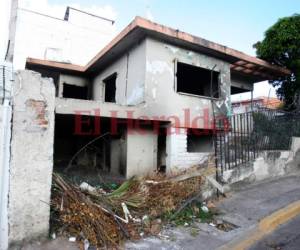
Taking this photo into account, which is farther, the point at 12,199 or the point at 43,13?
the point at 43,13

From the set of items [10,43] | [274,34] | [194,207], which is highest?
[274,34]

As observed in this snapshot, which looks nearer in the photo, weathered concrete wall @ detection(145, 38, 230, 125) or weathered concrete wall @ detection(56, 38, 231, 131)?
weathered concrete wall @ detection(56, 38, 231, 131)

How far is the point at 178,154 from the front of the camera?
7703 mm

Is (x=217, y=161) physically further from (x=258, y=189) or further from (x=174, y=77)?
(x=174, y=77)

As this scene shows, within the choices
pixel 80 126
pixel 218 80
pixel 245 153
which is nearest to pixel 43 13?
pixel 80 126

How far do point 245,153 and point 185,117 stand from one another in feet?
6.41

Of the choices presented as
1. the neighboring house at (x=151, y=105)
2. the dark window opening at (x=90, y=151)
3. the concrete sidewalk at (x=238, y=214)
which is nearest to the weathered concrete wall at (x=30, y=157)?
the concrete sidewalk at (x=238, y=214)

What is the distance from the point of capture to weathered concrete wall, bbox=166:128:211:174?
757cm

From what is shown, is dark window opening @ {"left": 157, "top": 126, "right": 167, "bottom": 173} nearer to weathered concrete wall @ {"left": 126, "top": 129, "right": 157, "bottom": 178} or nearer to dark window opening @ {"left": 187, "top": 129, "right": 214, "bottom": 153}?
weathered concrete wall @ {"left": 126, "top": 129, "right": 157, "bottom": 178}

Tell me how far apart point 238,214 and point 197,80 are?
23.0ft

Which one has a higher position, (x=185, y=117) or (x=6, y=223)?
(x=185, y=117)

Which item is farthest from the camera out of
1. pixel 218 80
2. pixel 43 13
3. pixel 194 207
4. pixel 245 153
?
pixel 43 13

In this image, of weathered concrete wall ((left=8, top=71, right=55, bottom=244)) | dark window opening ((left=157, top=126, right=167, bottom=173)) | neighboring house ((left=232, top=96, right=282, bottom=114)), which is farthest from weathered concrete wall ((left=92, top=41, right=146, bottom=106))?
neighboring house ((left=232, top=96, right=282, bottom=114))

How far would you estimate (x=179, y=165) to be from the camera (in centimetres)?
Answer: 767
